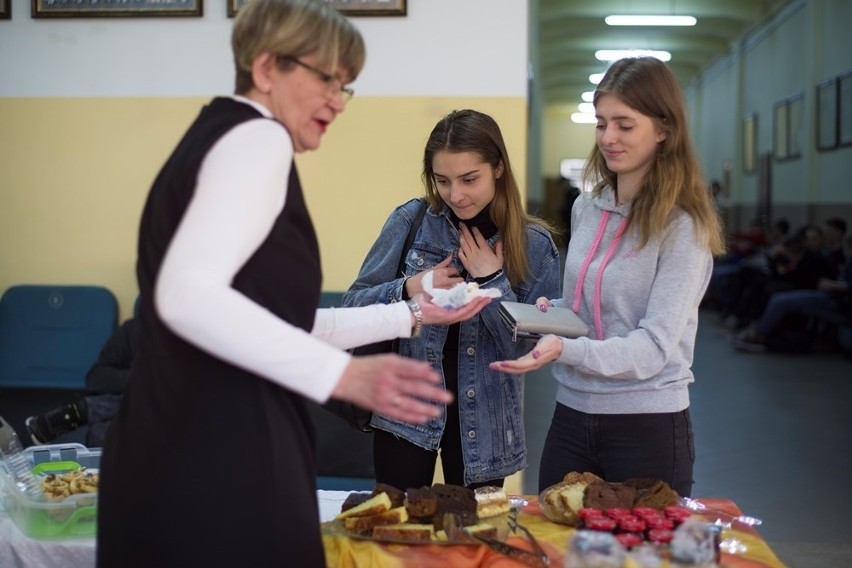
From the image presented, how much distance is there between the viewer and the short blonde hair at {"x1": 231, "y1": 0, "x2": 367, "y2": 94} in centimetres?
144

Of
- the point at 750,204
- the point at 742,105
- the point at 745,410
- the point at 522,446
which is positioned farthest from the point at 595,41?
the point at 522,446

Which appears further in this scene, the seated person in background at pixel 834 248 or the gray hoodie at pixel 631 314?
the seated person in background at pixel 834 248

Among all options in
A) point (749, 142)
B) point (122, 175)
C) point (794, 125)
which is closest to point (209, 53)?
point (122, 175)

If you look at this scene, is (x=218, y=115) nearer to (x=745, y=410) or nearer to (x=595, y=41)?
(x=745, y=410)

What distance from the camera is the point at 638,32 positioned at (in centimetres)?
1648

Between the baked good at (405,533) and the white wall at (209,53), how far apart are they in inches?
93.5

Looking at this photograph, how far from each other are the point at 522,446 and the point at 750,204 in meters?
14.3

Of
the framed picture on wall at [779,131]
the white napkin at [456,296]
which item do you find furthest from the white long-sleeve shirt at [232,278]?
the framed picture on wall at [779,131]

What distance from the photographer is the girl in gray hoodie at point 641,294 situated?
215 centimetres

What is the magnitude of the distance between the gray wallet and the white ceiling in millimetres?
12530

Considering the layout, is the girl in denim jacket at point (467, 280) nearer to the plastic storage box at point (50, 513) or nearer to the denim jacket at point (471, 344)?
the denim jacket at point (471, 344)

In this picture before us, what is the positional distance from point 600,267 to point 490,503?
0.58 metres

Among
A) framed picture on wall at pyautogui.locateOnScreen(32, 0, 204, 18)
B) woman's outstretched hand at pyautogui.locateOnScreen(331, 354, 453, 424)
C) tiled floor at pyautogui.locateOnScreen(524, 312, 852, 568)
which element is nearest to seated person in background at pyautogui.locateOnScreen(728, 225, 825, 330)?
tiled floor at pyautogui.locateOnScreen(524, 312, 852, 568)

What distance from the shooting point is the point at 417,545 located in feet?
6.33
